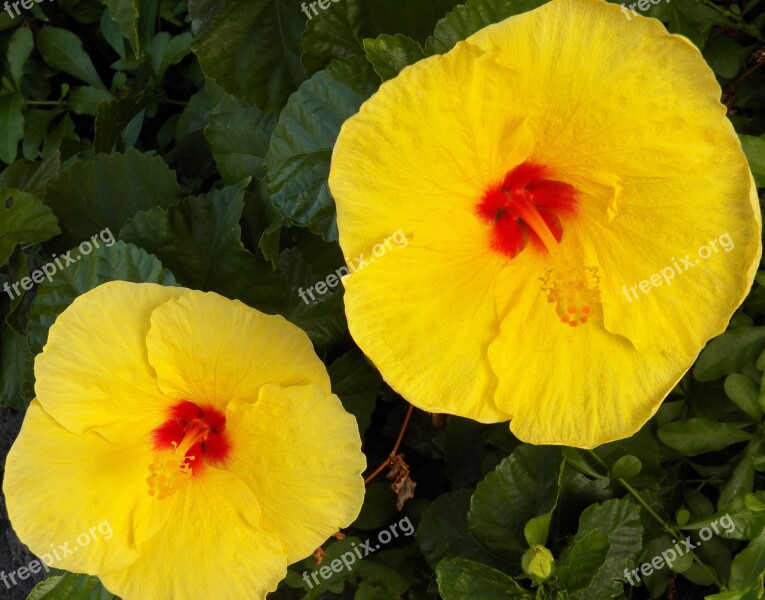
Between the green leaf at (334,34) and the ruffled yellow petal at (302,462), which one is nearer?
the ruffled yellow petal at (302,462)

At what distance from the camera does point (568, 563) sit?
135 centimetres

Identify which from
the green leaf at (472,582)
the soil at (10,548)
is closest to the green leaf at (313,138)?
the green leaf at (472,582)

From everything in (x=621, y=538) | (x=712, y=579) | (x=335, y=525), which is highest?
(x=335, y=525)

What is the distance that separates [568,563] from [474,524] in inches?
7.5

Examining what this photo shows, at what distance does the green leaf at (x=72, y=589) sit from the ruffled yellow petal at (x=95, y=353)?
0.41 meters

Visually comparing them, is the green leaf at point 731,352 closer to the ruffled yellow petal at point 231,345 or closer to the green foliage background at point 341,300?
the green foliage background at point 341,300

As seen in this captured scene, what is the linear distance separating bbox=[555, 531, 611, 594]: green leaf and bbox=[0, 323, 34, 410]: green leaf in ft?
3.62

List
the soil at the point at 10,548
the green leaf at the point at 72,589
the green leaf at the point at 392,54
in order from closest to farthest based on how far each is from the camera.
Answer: the green leaf at the point at 392,54 → the green leaf at the point at 72,589 → the soil at the point at 10,548

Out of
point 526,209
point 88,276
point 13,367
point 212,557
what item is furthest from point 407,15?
point 13,367

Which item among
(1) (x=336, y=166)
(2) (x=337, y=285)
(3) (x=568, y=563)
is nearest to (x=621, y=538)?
(3) (x=568, y=563)

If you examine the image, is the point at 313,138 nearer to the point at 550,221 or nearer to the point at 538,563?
the point at 550,221

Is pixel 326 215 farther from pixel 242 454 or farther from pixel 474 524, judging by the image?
pixel 474 524

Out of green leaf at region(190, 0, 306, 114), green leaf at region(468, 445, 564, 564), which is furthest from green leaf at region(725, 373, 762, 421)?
green leaf at region(190, 0, 306, 114)

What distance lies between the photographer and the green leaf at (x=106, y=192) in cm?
161
